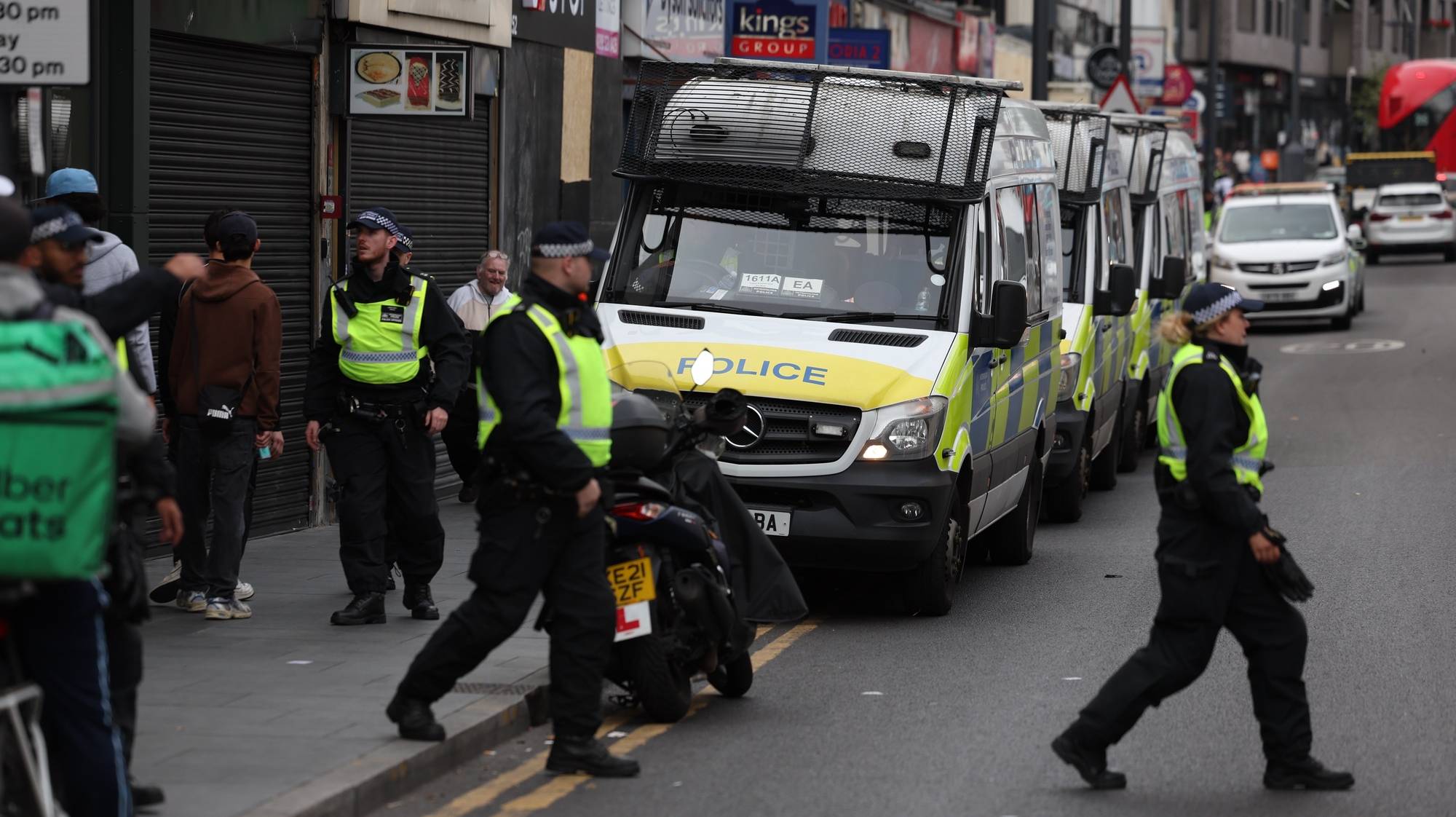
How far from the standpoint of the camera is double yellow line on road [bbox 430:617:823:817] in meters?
6.93

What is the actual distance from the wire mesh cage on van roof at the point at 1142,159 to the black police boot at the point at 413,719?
38.7 feet

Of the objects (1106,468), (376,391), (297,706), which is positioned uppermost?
(376,391)

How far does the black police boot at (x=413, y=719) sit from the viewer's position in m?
7.28

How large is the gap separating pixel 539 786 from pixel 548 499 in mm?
983

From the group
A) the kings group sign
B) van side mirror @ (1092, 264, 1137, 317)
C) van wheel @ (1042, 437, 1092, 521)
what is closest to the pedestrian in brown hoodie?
van wheel @ (1042, 437, 1092, 521)

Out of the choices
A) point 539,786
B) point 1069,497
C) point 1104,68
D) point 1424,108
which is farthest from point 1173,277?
point 1424,108

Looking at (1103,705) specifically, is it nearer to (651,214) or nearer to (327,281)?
(651,214)

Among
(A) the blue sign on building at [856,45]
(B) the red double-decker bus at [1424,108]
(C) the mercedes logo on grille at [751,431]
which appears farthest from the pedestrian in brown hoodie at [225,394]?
(B) the red double-decker bus at [1424,108]

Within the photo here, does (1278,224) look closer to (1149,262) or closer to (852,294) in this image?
(1149,262)

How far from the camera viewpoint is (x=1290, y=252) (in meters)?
31.0

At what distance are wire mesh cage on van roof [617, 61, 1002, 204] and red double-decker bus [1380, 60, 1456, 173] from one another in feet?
140

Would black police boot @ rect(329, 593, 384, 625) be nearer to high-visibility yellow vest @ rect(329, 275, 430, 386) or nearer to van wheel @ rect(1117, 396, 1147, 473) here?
high-visibility yellow vest @ rect(329, 275, 430, 386)

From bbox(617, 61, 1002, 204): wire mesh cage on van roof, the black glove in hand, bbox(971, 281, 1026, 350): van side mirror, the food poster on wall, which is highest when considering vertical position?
the food poster on wall

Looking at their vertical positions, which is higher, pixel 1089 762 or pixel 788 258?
pixel 788 258
